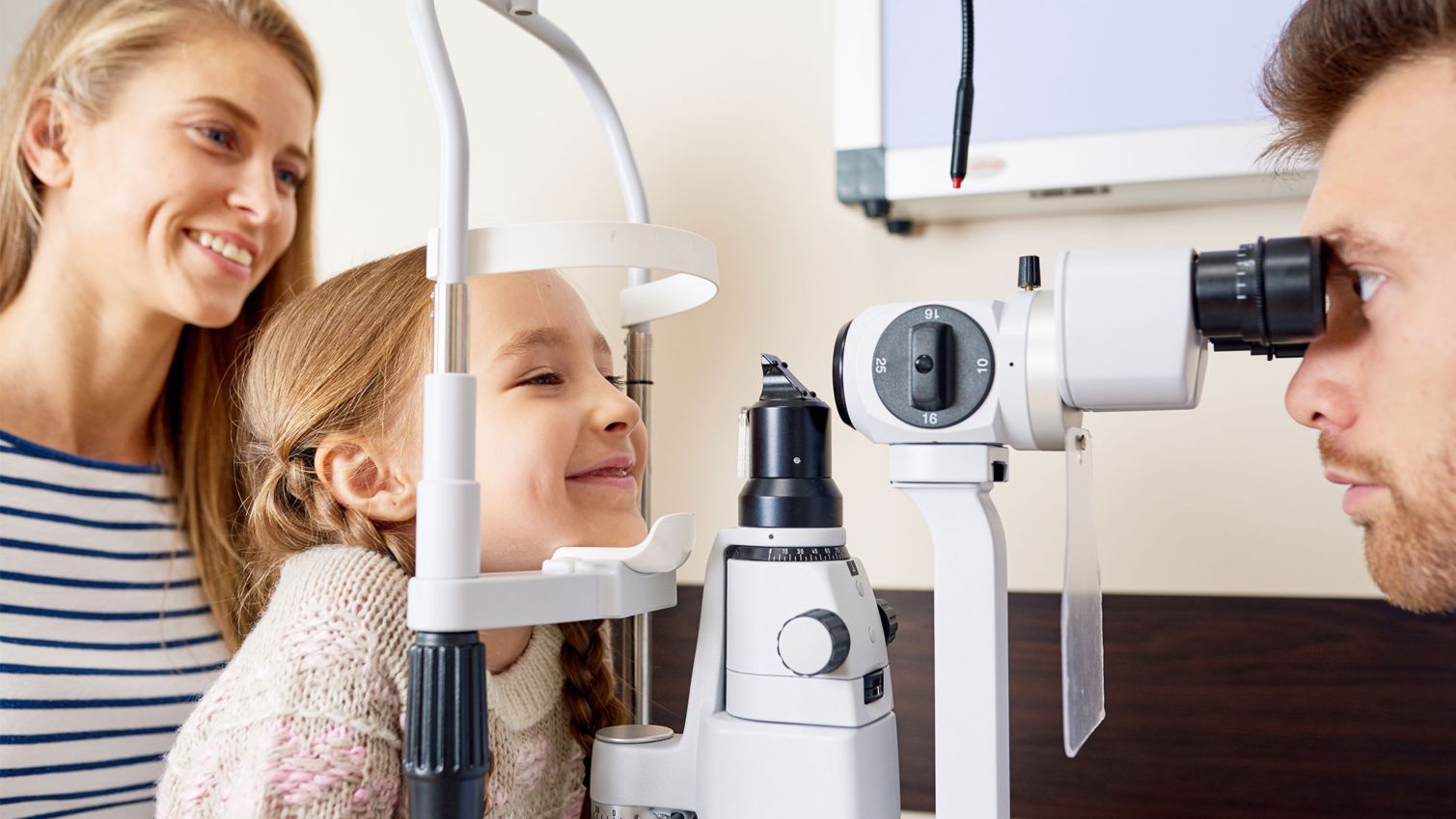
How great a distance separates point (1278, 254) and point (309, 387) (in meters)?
0.72

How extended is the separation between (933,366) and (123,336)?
0.95 m

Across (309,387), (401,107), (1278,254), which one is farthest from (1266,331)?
(401,107)

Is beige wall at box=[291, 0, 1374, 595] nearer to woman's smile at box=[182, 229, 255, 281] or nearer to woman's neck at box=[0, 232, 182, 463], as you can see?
woman's smile at box=[182, 229, 255, 281]

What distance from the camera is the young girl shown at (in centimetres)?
74

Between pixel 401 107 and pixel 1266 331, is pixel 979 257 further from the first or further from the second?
pixel 401 107

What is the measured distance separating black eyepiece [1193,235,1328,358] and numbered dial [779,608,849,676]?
0.26 metres

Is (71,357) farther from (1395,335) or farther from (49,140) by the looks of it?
(1395,335)

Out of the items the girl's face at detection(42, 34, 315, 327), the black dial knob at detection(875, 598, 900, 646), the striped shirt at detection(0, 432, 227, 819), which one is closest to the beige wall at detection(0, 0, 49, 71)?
the girl's face at detection(42, 34, 315, 327)

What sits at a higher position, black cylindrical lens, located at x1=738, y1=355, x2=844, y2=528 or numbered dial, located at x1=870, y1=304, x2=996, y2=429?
numbered dial, located at x1=870, y1=304, x2=996, y2=429

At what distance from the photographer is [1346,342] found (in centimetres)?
64

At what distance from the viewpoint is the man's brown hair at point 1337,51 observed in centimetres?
63

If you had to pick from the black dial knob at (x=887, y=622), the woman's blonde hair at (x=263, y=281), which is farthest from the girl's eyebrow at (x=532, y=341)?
the woman's blonde hair at (x=263, y=281)

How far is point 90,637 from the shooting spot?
110 cm

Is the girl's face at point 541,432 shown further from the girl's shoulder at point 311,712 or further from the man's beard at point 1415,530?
the man's beard at point 1415,530
